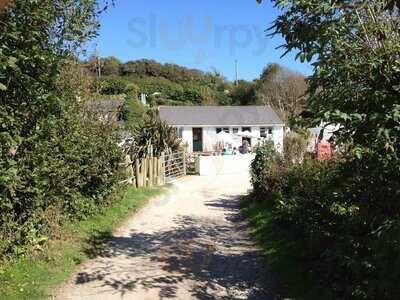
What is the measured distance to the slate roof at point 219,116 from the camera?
51.5 metres

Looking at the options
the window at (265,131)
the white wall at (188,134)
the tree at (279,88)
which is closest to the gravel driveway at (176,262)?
the white wall at (188,134)

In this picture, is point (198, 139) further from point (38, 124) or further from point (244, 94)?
point (38, 124)

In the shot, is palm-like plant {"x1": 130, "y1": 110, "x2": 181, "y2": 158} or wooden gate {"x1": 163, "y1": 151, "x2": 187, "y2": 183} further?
wooden gate {"x1": 163, "y1": 151, "x2": 187, "y2": 183}

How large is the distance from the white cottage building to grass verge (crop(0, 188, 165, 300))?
38.5m

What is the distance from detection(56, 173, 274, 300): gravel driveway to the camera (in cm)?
711

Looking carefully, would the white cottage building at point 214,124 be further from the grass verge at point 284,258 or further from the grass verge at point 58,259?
the grass verge at point 284,258

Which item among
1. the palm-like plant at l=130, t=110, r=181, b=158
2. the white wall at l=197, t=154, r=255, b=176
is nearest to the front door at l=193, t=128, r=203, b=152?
the white wall at l=197, t=154, r=255, b=176

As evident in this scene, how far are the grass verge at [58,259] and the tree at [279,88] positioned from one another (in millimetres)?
48362

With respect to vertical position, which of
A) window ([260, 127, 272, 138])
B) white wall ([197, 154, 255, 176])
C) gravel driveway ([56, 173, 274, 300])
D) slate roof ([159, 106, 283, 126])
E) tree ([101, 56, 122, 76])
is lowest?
gravel driveway ([56, 173, 274, 300])

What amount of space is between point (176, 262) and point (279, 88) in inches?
2184

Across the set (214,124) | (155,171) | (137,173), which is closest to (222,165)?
(155,171)

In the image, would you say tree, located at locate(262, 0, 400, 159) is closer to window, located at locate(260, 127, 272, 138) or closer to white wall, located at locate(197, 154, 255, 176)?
white wall, located at locate(197, 154, 255, 176)

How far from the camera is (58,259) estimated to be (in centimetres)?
817

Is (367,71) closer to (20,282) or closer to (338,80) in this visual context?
(338,80)
